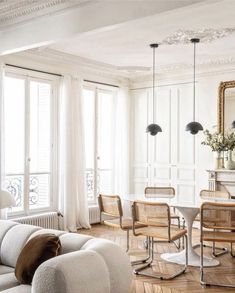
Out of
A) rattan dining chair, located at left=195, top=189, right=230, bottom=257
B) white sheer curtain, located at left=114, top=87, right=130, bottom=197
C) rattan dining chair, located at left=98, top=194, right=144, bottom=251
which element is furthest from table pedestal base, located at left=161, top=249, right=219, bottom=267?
white sheer curtain, located at left=114, top=87, right=130, bottom=197

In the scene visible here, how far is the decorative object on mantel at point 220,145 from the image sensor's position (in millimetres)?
6633

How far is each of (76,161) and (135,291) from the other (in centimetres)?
327

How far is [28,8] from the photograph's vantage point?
13.9 ft

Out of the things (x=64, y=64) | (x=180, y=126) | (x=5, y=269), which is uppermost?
(x=64, y=64)

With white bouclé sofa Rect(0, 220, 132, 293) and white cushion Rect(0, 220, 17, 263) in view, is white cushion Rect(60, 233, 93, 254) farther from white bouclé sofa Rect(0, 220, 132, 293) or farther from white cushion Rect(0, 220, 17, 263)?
white cushion Rect(0, 220, 17, 263)

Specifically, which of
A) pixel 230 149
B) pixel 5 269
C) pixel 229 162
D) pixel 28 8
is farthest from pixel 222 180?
pixel 5 269

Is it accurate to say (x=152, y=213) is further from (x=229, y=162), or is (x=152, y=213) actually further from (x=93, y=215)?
(x=93, y=215)

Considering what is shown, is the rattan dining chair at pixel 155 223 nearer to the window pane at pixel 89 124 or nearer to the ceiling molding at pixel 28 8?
the ceiling molding at pixel 28 8

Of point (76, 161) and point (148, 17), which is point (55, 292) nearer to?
point (148, 17)

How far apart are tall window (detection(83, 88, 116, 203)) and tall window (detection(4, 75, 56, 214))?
0.92 metres

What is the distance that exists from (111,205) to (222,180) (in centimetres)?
258

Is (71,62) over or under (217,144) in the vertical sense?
over

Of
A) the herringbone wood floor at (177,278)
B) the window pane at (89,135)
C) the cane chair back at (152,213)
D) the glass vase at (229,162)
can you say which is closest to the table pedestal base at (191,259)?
the herringbone wood floor at (177,278)

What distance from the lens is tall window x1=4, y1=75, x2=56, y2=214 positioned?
20.1 feet
